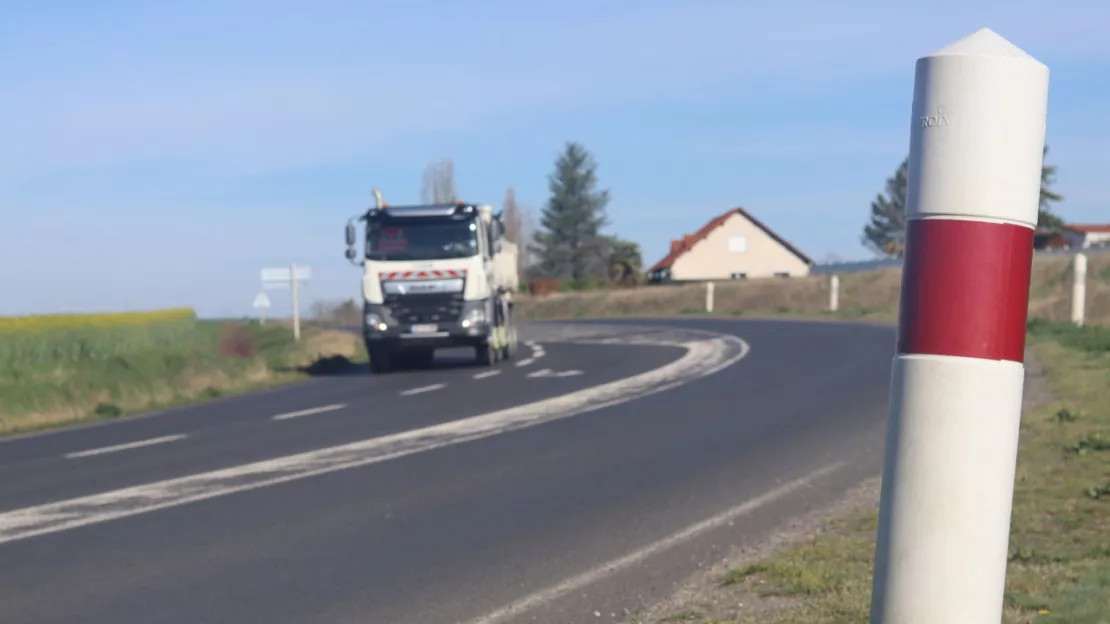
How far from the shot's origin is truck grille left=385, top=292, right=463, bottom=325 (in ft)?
74.7

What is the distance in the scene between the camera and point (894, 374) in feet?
8.19

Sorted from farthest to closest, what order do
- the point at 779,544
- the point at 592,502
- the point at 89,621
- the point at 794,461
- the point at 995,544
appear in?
1. the point at 794,461
2. the point at 592,502
3. the point at 779,544
4. the point at 89,621
5. the point at 995,544

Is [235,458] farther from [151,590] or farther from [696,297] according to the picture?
[696,297]

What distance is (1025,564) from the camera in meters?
5.79

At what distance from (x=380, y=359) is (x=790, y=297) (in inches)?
1611

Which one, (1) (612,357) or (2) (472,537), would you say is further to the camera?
(1) (612,357)

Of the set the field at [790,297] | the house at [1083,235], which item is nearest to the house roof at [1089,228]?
the house at [1083,235]

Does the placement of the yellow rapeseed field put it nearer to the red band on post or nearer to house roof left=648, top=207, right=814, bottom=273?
the red band on post

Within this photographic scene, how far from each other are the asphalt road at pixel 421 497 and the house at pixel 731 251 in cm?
8615

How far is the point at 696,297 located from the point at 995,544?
62.5 m

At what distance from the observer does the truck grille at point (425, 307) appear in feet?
74.7

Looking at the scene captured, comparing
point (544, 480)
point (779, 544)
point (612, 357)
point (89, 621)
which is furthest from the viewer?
point (612, 357)

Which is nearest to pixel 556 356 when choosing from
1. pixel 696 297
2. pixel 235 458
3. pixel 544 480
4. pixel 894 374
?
pixel 235 458

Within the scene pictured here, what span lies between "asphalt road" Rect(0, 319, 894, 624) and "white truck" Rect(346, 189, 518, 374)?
5020 mm
